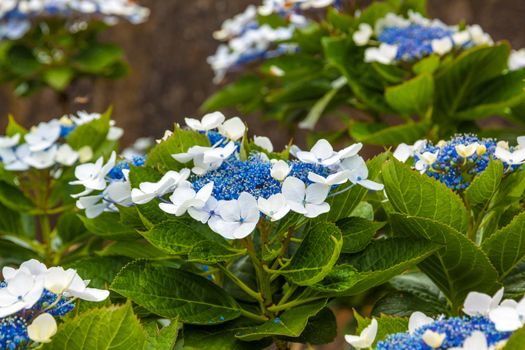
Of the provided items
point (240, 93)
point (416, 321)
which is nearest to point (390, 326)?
point (416, 321)

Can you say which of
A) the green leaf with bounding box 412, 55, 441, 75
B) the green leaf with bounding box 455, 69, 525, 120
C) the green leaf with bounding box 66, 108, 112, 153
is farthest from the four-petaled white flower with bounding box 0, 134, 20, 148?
the green leaf with bounding box 455, 69, 525, 120

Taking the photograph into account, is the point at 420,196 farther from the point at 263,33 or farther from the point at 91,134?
the point at 263,33

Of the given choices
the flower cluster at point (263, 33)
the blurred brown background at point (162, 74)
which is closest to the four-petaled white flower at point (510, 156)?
the flower cluster at point (263, 33)

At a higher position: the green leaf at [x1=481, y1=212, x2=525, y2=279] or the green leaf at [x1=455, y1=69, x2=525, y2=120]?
the green leaf at [x1=481, y1=212, x2=525, y2=279]

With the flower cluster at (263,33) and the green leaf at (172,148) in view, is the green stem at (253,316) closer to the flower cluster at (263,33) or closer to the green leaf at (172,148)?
the green leaf at (172,148)

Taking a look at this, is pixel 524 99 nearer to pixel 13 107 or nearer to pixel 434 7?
pixel 434 7

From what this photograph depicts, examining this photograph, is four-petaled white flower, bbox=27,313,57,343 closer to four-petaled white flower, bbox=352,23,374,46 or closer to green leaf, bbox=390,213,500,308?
green leaf, bbox=390,213,500,308

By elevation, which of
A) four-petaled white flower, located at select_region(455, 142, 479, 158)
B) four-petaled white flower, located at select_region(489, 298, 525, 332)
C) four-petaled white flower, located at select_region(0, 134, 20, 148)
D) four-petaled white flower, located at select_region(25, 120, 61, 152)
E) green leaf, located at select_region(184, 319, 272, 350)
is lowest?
four-petaled white flower, located at select_region(0, 134, 20, 148)
